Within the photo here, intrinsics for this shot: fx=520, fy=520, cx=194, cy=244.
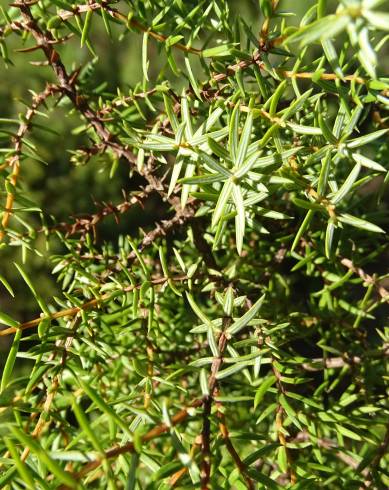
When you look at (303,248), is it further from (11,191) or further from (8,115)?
(8,115)

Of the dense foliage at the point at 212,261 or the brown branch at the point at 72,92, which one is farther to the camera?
the brown branch at the point at 72,92

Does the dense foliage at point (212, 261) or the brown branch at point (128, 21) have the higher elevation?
the brown branch at point (128, 21)

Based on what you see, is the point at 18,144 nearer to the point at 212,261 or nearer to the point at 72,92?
the point at 72,92

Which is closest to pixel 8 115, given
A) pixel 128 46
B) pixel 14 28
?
pixel 128 46

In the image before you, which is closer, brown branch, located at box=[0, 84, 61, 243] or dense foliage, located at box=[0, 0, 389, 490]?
dense foliage, located at box=[0, 0, 389, 490]

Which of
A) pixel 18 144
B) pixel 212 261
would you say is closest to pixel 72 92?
pixel 18 144

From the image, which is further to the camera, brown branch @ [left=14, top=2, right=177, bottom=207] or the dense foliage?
brown branch @ [left=14, top=2, right=177, bottom=207]

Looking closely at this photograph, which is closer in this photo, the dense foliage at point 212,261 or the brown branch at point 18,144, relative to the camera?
the dense foliage at point 212,261

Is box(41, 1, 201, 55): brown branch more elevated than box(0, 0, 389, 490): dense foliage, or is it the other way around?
box(41, 1, 201, 55): brown branch
